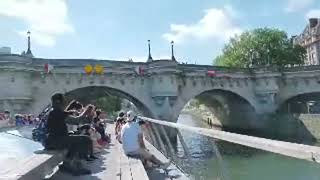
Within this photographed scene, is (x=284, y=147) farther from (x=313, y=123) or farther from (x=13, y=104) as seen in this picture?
(x=313, y=123)

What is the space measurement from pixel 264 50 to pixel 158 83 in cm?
3642

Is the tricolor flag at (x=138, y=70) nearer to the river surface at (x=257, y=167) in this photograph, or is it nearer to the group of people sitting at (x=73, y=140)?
the river surface at (x=257, y=167)

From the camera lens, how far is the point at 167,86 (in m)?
45.0

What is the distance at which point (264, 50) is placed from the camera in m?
77.1

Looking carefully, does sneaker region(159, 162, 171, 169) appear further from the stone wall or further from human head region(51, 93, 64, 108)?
the stone wall

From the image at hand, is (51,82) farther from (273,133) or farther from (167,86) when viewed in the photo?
(273,133)

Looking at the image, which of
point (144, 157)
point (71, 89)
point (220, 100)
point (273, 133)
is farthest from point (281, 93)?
point (144, 157)

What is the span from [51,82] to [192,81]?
14396 millimetres

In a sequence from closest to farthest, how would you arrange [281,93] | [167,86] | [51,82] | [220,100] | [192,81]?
[51,82] < [167,86] < [192,81] < [281,93] < [220,100]

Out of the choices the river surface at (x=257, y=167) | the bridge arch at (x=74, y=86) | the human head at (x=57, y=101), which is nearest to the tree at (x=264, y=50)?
the bridge arch at (x=74, y=86)

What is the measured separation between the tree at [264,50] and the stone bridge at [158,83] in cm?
1961

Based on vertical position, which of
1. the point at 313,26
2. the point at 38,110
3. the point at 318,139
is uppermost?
the point at 313,26

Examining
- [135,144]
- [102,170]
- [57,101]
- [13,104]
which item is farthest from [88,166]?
[13,104]

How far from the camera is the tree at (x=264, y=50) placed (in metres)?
76.9
